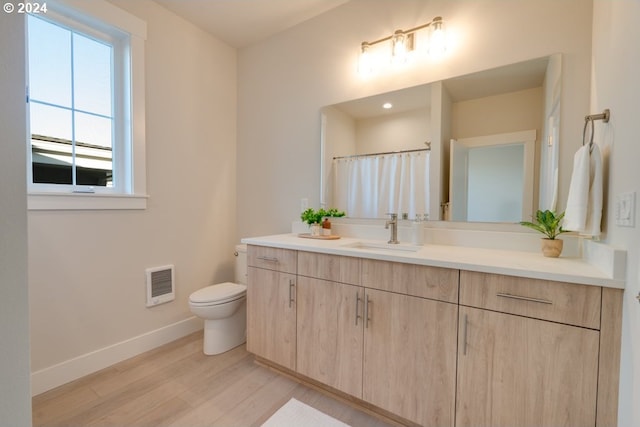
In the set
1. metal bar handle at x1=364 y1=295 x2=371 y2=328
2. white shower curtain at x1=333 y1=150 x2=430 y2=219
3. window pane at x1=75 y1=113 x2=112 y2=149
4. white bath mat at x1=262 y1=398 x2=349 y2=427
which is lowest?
white bath mat at x1=262 y1=398 x2=349 y2=427

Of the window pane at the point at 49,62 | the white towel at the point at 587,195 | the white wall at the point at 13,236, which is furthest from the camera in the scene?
the window pane at the point at 49,62

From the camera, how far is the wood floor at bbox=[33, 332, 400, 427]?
145cm

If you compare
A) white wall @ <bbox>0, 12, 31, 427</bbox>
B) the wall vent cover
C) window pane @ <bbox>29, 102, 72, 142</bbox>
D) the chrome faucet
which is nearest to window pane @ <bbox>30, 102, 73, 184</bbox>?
window pane @ <bbox>29, 102, 72, 142</bbox>

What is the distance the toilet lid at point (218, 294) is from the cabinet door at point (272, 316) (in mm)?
259

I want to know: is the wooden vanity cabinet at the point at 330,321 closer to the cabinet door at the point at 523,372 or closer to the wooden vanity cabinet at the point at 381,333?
the wooden vanity cabinet at the point at 381,333

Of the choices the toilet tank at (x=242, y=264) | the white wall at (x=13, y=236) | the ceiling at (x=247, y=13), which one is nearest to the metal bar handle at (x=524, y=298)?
the white wall at (x=13, y=236)

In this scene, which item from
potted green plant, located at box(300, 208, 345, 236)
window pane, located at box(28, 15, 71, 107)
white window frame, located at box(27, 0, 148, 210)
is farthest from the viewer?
potted green plant, located at box(300, 208, 345, 236)

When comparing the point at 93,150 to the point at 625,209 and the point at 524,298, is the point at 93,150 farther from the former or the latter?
the point at 625,209

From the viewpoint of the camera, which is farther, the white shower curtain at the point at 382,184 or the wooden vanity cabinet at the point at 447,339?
the white shower curtain at the point at 382,184

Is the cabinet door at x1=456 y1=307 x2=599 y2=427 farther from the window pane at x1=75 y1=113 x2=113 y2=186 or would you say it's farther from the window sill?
the window pane at x1=75 y1=113 x2=113 y2=186

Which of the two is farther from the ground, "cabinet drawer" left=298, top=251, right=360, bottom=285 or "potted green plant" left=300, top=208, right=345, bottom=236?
"potted green plant" left=300, top=208, right=345, bottom=236

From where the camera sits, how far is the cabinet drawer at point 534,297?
0.98 metres

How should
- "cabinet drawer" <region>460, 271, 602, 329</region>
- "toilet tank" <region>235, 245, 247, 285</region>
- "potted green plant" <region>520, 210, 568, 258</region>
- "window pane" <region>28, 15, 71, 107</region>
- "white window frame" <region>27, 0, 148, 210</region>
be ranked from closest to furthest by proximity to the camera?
"cabinet drawer" <region>460, 271, 602, 329</region> → "potted green plant" <region>520, 210, 568, 258</region> → "window pane" <region>28, 15, 71, 107</region> → "white window frame" <region>27, 0, 148, 210</region> → "toilet tank" <region>235, 245, 247, 285</region>

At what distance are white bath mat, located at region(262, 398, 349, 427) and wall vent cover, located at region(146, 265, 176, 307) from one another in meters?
1.32
